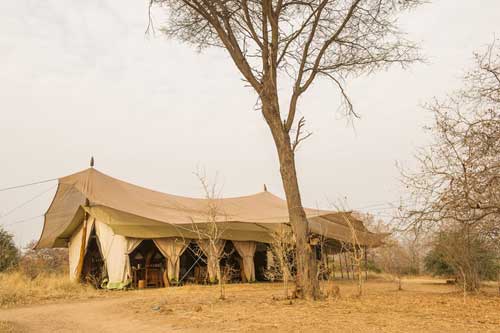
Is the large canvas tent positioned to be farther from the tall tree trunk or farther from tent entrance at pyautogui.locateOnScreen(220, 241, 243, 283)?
the tall tree trunk

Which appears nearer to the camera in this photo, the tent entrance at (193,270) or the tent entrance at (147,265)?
the tent entrance at (147,265)

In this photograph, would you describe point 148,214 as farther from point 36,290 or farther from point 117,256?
point 36,290

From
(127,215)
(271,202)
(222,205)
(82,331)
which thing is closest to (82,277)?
(127,215)

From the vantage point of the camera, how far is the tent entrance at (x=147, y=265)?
13438 mm

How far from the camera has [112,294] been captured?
11.3 meters

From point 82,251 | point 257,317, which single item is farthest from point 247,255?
point 257,317

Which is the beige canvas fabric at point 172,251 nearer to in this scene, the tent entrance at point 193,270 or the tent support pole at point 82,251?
the tent entrance at point 193,270

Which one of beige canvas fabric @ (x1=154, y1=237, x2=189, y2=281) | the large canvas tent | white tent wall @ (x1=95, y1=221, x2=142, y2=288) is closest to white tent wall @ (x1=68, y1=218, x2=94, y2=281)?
the large canvas tent

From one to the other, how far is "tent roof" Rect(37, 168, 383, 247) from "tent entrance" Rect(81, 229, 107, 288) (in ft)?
2.71

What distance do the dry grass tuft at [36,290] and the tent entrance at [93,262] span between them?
6.31ft

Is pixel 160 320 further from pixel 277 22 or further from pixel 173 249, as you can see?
pixel 173 249

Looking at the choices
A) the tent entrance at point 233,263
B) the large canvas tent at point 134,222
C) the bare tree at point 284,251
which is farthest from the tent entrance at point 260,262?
the bare tree at point 284,251

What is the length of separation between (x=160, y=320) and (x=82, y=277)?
9024 millimetres

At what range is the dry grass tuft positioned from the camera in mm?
9281
